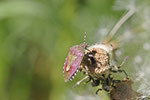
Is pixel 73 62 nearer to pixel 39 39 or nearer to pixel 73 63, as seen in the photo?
pixel 73 63

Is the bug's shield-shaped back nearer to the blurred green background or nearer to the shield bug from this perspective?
the shield bug

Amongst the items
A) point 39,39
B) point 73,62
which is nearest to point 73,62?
point 73,62

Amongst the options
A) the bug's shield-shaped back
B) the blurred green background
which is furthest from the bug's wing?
the blurred green background

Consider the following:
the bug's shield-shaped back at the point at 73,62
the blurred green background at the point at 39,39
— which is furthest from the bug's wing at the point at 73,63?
the blurred green background at the point at 39,39

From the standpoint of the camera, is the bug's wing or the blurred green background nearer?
the bug's wing

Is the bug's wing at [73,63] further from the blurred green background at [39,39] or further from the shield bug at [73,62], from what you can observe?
the blurred green background at [39,39]

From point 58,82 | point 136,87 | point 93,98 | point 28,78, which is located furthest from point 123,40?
point 28,78

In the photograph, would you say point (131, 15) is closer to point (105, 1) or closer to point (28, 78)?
point (105, 1)
